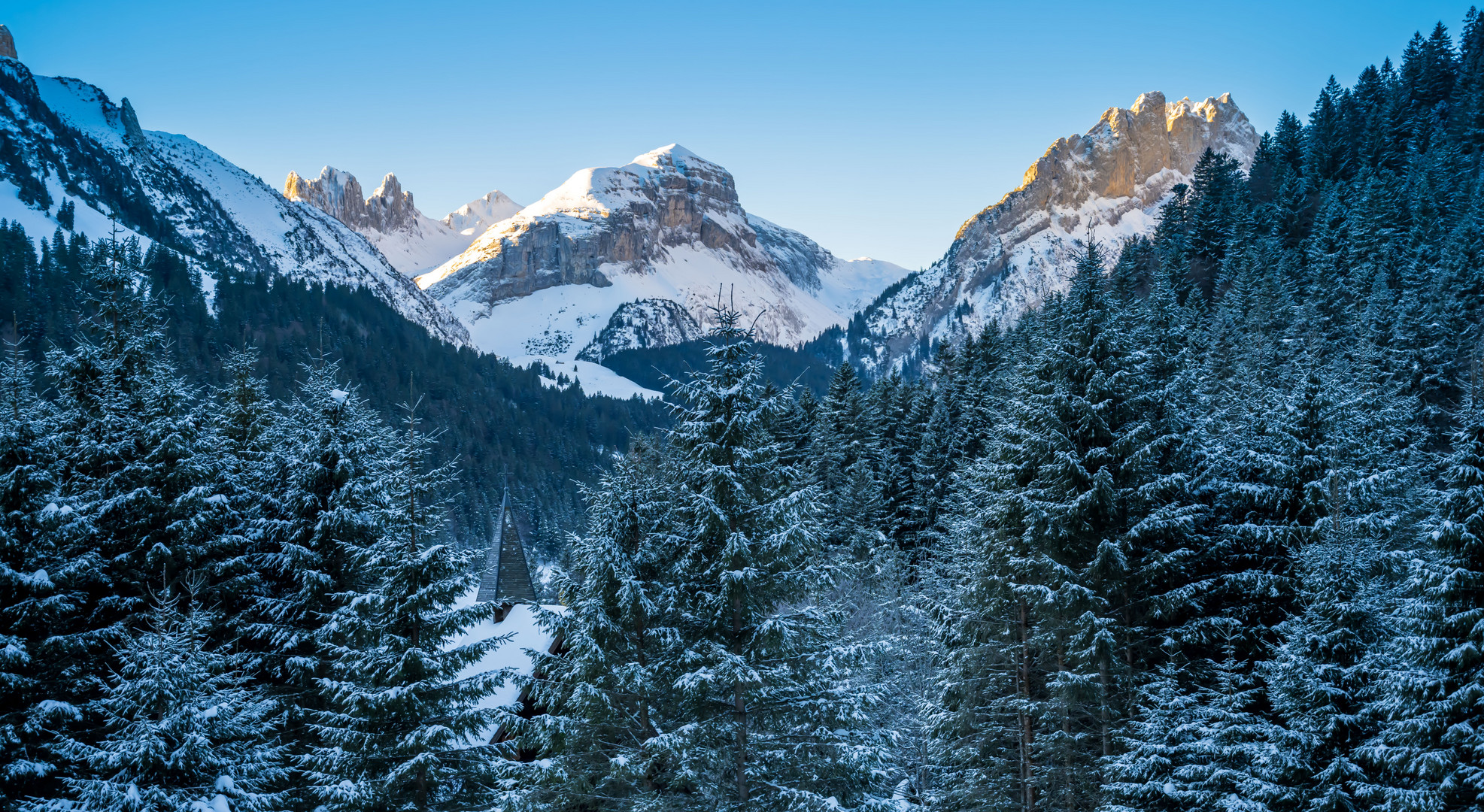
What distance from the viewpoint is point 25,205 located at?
5768 inches

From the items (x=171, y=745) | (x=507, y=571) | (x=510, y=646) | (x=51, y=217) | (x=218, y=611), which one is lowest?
(x=510, y=646)

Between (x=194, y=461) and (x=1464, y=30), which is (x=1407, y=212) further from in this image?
(x=194, y=461)

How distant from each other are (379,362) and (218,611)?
463 ft

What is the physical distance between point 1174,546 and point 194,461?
71.8ft

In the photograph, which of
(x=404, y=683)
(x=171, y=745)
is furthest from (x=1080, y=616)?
(x=171, y=745)

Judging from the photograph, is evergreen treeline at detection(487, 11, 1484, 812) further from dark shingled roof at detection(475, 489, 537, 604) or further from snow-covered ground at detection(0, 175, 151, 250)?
snow-covered ground at detection(0, 175, 151, 250)

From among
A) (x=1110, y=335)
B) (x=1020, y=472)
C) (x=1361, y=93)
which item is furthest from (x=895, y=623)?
(x=1361, y=93)

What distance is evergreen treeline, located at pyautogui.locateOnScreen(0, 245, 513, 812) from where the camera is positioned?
47.5ft

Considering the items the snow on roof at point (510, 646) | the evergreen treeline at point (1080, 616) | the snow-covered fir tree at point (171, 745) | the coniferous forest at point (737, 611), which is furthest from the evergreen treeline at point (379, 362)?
the snow-covered fir tree at point (171, 745)

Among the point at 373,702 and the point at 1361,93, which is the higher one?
the point at 1361,93

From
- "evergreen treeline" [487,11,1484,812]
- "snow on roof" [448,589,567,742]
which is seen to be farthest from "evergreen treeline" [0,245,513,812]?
"snow on roof" [448,589,567,742]

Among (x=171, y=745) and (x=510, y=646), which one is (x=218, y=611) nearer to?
(x=171, y=745)

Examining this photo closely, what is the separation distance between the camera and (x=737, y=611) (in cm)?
1495

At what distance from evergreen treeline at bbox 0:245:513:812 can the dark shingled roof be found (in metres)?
18.3
